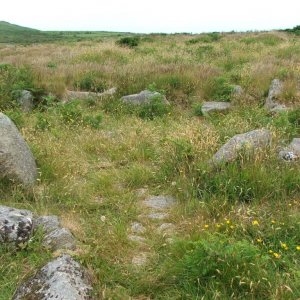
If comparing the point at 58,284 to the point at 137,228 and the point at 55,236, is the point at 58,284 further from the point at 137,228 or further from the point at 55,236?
the point at 137,228

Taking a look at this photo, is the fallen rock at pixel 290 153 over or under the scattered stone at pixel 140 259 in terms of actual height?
over

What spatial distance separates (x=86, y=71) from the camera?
1281cm

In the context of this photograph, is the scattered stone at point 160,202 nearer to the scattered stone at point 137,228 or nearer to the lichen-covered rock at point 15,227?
the scattered stone at point 137,228

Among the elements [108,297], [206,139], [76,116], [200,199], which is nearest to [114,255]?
[108,297]

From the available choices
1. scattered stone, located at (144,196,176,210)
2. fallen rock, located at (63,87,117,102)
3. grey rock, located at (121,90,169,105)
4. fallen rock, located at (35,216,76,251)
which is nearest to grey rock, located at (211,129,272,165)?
scattered stone, located at (144,196,176,210)

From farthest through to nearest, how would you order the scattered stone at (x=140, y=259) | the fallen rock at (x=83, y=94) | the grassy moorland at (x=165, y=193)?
the fallen rock at (x=83, y=94)
the scattered stone at (x=140, y=259)
the grassy moorland at (x=165, y=193)

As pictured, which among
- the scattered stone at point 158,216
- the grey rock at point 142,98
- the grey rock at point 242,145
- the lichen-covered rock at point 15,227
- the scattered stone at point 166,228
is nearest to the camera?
the lichen-covered rock at point 15,227

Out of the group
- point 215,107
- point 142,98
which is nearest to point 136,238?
point 215,107

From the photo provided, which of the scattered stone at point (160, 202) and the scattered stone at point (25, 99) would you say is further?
the scattered stone at point (25, 99)

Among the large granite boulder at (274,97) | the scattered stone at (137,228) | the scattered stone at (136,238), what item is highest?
the large granite boulder at (274,97)

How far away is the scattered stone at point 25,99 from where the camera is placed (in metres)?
9.89

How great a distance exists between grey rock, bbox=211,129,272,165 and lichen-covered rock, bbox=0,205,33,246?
2.55 m

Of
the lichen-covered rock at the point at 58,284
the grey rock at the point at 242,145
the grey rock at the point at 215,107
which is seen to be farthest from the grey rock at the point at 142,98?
the lichen-covered rock at the point at 58,284

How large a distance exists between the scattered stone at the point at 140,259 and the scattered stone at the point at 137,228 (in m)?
0.46
